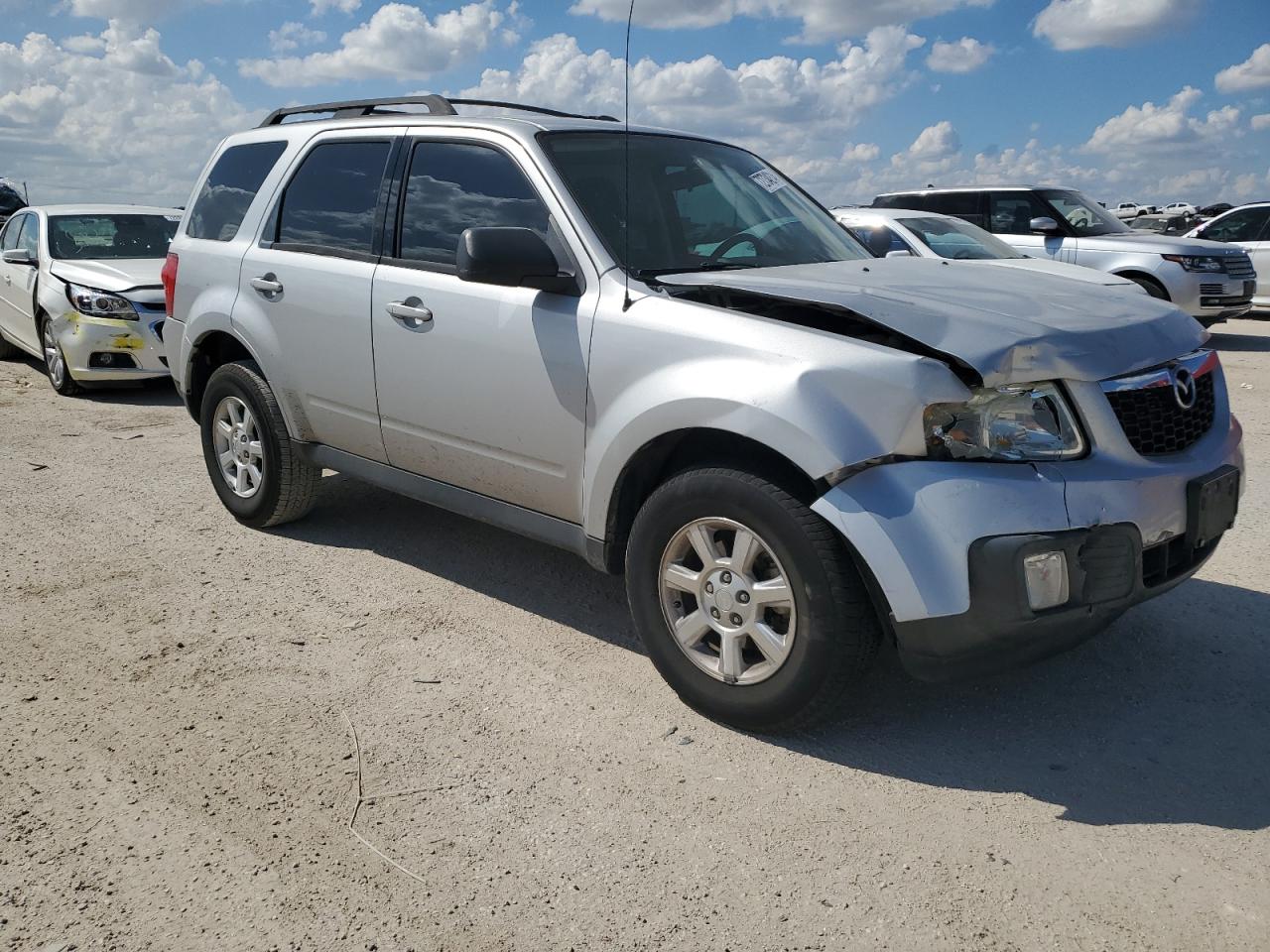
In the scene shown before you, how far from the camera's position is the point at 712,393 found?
127 inches

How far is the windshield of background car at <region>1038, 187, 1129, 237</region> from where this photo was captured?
12.9 metres

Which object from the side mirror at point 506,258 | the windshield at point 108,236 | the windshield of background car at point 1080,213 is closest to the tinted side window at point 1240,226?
the windshield of background car at point 1080,213

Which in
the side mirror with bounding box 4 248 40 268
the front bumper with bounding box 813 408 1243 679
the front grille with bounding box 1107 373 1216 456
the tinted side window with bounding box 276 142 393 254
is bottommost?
the front bumper with bounding box 813 408 1243 679

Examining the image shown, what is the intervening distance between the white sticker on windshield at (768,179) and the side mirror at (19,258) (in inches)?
309

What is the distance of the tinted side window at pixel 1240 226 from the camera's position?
48.8 feet

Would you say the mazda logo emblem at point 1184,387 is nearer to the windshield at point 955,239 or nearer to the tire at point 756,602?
the tire at point 756,602

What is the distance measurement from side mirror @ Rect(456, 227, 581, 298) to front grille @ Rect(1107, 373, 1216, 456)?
1754 mm

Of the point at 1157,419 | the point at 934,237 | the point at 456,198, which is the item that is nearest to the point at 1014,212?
the point at 934,237

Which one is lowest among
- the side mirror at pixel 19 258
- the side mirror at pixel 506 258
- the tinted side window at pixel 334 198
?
the side mirror at pixel 19 258


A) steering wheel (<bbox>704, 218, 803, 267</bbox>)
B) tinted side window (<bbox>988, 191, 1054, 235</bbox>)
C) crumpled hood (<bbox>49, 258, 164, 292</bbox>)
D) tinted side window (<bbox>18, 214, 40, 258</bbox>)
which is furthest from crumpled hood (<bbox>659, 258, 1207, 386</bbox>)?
tinted side window (<bbox>988, 191, 1054, 235</bbox>)

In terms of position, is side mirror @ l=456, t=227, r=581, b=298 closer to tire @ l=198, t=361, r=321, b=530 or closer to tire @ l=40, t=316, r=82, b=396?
tire @ l=198, t=361, r=321, b=530

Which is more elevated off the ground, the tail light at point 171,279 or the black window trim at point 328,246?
the black window trim at point 328,246

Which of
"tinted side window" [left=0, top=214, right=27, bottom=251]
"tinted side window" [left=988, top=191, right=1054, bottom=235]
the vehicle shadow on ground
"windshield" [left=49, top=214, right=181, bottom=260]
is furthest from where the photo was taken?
"tinted side window" [left=988, top=191, right=1054, bottom=235]

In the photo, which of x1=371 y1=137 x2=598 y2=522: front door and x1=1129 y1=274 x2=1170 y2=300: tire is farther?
x1=1129 y1=274 x2=1170 y2=300: tire
